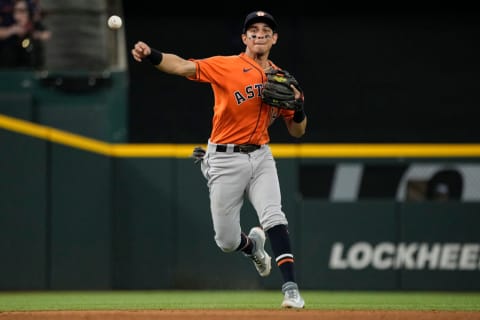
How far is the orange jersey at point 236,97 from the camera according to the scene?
6.41 metres

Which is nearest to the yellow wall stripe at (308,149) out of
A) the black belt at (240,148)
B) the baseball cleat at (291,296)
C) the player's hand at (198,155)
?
the player's hand at (198,155)

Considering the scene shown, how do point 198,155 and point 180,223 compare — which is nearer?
point 198,155

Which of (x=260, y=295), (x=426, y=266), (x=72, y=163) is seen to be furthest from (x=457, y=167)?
(x=72, y=163)

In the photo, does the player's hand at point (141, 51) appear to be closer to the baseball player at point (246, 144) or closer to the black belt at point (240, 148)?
the baseball player at point (246, 144)

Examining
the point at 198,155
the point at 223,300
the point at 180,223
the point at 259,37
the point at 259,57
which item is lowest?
the point at 223,300

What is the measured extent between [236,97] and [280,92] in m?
0.28

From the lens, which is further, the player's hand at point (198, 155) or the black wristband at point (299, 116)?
the player's hand at point (198, 155)

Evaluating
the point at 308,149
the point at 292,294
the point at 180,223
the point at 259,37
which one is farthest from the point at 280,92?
the point at 180,223

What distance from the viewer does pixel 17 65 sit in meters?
10.0

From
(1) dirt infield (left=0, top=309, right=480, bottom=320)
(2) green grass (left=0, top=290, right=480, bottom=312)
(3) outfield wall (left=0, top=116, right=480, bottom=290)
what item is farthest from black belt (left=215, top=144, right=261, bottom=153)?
(3) outfield wall (left=0, top=116, right=480, bottom=290)

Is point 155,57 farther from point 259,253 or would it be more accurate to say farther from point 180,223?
A: point 180,223

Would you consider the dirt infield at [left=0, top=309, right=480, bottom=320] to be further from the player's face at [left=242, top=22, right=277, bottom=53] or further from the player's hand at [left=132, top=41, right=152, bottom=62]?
the player's face at [left=242, top=22, right=277, bottom=53]

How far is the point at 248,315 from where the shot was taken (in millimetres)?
5832

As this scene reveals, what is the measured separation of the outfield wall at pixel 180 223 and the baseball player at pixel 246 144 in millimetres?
3211
